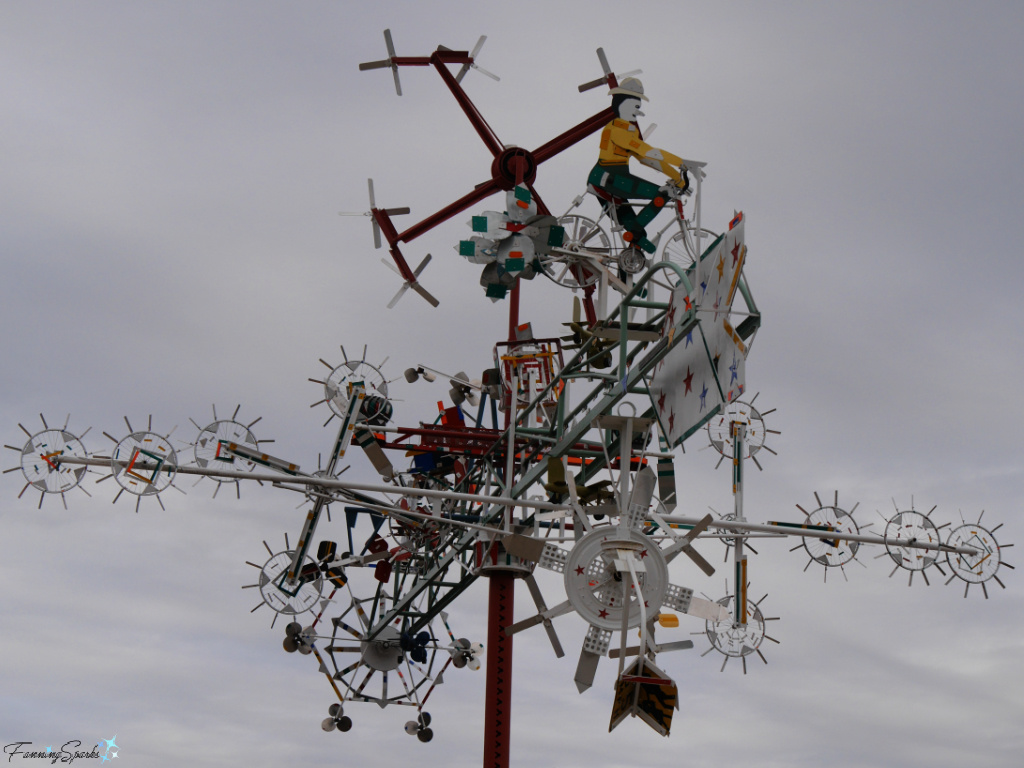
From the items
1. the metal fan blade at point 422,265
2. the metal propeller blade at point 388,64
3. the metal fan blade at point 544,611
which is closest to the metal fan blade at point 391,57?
the metal propeller blade at point 388,64

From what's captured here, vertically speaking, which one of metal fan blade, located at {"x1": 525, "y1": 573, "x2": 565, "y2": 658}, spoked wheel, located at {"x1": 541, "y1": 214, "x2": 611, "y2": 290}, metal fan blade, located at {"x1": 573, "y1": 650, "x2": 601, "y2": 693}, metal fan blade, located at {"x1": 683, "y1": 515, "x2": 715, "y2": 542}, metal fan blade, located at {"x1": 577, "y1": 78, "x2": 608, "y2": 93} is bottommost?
metal fan blade, located at {"x1": 573, "y1": 650, "x2": 601, "y2": 693}

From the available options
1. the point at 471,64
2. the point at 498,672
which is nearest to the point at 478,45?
the point at 471,64

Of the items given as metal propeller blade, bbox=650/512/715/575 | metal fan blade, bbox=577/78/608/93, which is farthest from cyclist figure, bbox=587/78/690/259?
metal propeller blade, bbox=650/512/715/575

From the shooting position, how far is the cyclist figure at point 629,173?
67.1ft

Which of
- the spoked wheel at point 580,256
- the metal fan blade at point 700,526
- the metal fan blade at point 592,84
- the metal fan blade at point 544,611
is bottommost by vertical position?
the metal fan blade at point 544,611

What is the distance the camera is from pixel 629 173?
20.9 meters

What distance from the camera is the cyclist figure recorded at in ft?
67.1

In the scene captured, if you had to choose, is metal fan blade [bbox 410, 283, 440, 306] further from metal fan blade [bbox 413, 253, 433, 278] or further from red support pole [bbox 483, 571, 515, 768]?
red support pole [bbox 483, 571, 515, 768]

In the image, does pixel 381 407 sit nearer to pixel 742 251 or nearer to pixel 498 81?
pixel 498 81

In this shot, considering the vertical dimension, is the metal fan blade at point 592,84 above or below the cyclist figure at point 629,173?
above

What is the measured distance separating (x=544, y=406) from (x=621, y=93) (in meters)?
5.20

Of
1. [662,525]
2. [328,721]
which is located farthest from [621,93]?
[328,721]

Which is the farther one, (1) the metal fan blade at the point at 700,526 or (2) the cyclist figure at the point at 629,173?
(2) the cyclist figure at the point at 629,173

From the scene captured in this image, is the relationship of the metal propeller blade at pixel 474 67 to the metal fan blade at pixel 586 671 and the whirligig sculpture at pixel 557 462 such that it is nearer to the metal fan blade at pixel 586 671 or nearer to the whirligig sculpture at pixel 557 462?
the whirligig sculpture at pixel 557 462
